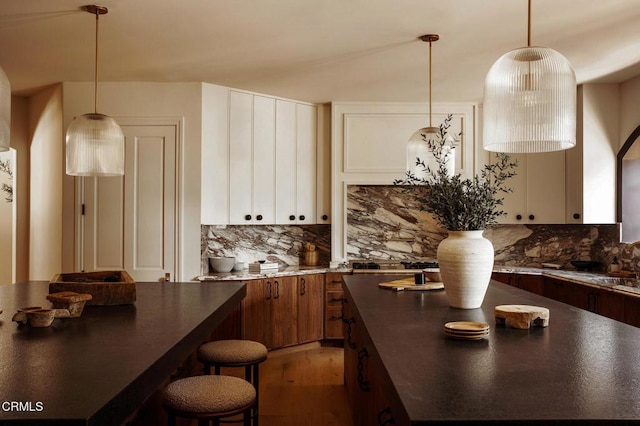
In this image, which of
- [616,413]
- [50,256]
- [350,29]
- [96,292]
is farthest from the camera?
[50,256]

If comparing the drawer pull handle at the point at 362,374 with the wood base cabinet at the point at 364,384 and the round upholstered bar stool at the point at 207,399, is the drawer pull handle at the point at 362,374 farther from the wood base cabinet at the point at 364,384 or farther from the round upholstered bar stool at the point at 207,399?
the round upholstered bar stool at the point at 207,399

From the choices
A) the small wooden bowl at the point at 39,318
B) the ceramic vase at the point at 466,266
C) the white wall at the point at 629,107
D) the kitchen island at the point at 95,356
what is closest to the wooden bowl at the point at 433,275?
the ceramic vase at the point at 466,266

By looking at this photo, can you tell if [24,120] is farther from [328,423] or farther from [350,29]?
[328,423]

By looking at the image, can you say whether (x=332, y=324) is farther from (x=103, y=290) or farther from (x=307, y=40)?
(x=103, y=290)

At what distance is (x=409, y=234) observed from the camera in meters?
6.18

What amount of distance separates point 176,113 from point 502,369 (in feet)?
13.9

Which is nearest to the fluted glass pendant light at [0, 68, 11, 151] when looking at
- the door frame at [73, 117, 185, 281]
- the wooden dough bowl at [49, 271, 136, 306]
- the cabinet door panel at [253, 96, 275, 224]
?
the wooden dough bowl at [49, 271, 136, 306]

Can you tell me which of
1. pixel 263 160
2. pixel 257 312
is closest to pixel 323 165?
pixel 263 160

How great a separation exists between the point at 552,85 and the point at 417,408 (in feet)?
4.51

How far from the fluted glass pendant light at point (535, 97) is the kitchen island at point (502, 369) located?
28.9 inches

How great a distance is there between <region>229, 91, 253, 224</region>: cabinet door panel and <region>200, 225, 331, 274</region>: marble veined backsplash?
1.03ft

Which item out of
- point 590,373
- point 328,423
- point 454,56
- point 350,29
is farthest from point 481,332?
point 454,56

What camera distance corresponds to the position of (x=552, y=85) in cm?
200

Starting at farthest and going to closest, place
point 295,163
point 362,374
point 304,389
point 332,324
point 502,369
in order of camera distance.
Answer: point 295,163, point 332,324, point 304,389, point 362,374, point 502,369
